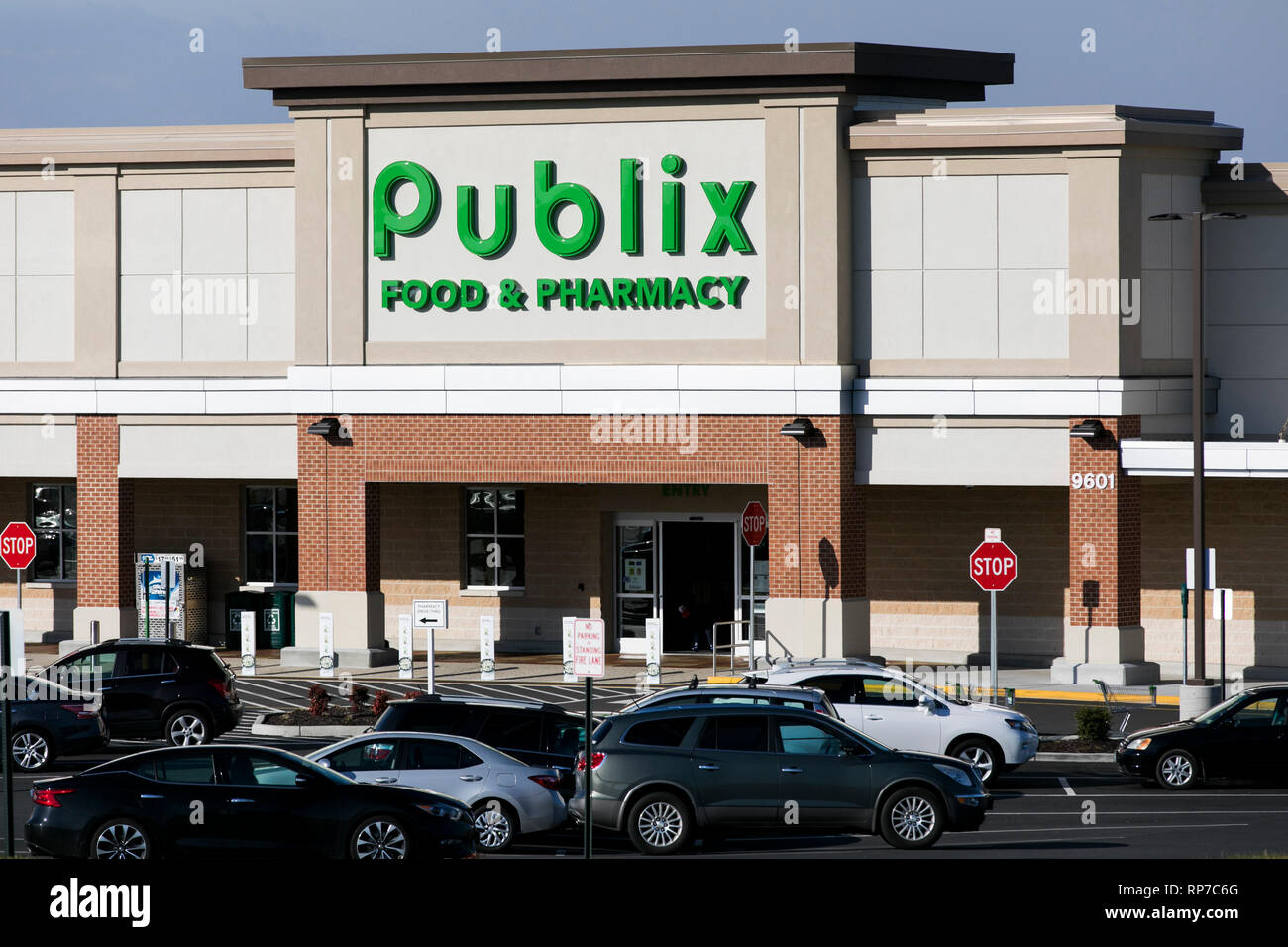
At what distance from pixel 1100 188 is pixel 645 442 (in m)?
9.47

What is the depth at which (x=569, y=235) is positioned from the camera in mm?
33562

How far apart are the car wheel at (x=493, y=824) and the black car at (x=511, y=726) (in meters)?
1.08

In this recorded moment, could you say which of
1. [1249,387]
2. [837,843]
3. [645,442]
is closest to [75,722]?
[837,843]

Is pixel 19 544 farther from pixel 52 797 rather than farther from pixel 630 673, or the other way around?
pixel 52 797

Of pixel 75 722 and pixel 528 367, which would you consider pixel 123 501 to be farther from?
pixel 75 722

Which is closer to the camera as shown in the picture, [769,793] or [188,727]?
[769,793]

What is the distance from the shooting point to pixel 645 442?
109 ft

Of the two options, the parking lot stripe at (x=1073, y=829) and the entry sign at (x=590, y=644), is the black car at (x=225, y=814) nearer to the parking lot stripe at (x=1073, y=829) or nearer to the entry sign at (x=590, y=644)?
the entry sign at (x=590, y=644)

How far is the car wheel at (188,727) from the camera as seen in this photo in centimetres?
2519

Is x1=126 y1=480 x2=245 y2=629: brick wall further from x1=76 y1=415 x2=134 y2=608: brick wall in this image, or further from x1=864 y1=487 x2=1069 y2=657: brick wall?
x1=864 y1=487 x2=1069 y2=657: brick wall

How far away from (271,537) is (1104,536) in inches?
689

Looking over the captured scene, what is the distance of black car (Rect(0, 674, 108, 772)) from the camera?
2338cm

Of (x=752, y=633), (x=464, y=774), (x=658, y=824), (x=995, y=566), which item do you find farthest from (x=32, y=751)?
(x=995, y=566)
